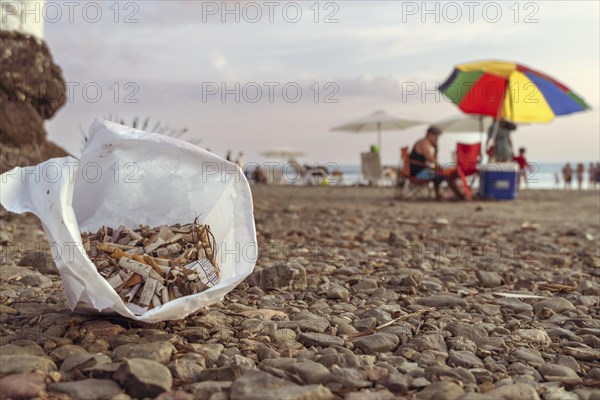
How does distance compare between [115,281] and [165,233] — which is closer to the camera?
[115,281]

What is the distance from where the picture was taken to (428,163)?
32.5 ft

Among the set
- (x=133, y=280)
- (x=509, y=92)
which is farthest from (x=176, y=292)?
(x=509, y=92)

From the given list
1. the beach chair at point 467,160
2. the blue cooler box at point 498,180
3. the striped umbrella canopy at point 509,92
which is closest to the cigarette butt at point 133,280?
the beach chair at point 467,160

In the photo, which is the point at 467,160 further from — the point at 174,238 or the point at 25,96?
the point at 174,238

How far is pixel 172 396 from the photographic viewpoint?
156 centimetres

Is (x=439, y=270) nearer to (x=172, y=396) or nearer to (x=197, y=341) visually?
(x=197, y=341)

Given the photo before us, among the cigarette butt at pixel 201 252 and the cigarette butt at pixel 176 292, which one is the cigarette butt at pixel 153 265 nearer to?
the cigarette butt at pixel 176 292

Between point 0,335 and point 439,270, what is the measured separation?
2.41m

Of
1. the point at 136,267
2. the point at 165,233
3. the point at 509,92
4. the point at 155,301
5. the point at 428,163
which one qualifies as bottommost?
the point at 155,301

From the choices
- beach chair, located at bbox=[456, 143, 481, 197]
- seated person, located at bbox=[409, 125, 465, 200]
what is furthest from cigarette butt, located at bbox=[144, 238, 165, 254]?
beach chair, located at bbox=[456, 143, 481, 197]

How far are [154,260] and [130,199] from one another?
0.38 metres

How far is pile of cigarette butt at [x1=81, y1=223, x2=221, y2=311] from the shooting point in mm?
2072

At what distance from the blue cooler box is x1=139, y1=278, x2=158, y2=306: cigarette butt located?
30.1 ft

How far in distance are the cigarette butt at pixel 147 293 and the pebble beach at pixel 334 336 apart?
10 centimetres
